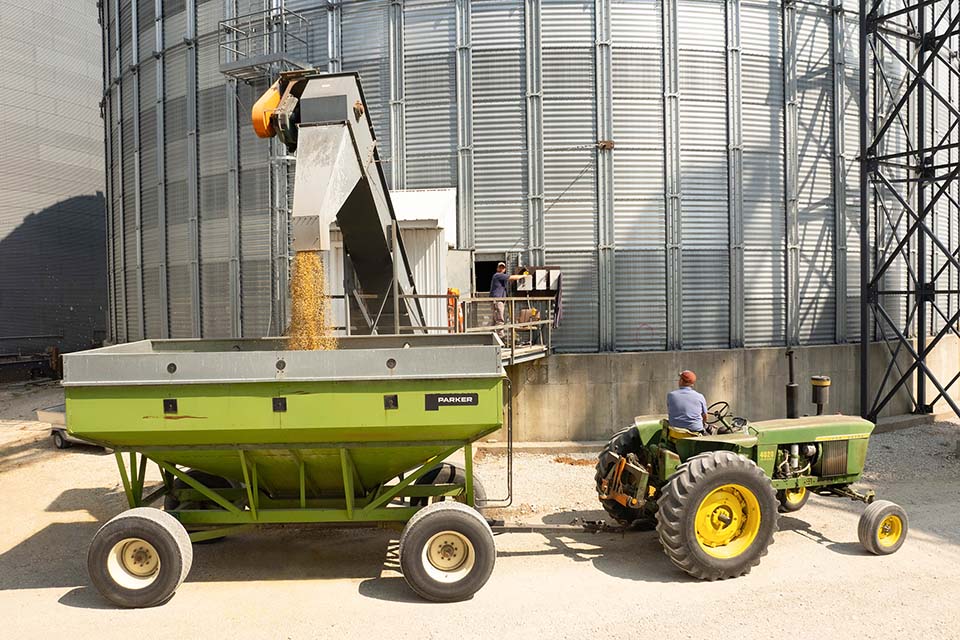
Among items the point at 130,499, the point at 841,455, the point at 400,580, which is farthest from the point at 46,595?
the point at 841,455

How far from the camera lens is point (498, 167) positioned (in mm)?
14281

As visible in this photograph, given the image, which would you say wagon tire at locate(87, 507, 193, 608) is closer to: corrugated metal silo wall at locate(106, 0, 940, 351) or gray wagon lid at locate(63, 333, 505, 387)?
gray wagon lid at locate(63, 333, 505, 387)

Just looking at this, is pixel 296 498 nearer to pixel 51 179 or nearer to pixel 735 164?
pixel 735 164

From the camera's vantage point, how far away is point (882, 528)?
7262mm

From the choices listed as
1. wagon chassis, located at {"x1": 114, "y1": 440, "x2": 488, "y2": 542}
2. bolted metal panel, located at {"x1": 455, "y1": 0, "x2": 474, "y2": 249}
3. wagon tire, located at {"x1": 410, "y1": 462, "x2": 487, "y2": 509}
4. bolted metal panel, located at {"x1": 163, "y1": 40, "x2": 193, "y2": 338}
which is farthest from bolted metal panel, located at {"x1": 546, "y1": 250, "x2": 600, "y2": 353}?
bolted metal panel, located at {"x1": 163, "y1": 40, "x2": 193, "y2": 338}

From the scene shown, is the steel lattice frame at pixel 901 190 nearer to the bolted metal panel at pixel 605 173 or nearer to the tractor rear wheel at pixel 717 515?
the bolted metal panel at pixel 605 173

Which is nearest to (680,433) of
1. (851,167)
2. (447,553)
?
(447,553)

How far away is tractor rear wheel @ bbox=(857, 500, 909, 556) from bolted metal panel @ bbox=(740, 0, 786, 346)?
24.6 feet

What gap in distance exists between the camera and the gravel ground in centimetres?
574

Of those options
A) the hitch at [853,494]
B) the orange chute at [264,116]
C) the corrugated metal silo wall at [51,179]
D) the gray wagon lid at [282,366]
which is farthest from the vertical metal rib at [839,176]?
the corrugated metal silo wall at [51,179]

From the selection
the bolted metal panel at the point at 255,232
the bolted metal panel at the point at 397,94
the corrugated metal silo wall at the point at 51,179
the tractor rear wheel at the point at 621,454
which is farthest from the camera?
the corrugated metal silo wall at the point at 51,179

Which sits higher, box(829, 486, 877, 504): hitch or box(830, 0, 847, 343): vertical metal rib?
box(830, 0, 847, 343): vertical metal rib

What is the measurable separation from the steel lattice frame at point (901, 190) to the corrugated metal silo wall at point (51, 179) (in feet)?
98.9

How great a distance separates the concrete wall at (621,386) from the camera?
13.4m
